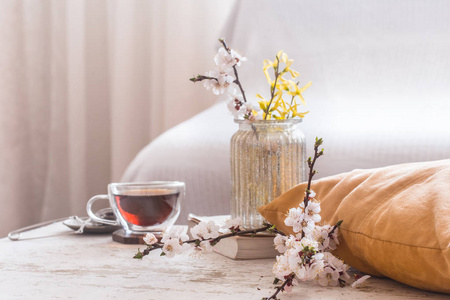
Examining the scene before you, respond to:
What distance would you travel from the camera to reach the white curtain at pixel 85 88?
8.47ft

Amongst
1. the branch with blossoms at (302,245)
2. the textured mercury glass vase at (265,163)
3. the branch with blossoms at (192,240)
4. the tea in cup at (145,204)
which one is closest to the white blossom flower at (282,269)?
the branch with blossoms at (302,245)

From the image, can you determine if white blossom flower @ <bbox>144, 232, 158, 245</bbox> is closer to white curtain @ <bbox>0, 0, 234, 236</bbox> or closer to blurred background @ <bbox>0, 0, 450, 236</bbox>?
blurred background @ <bbox>0, 0, 450, 236</bbox>

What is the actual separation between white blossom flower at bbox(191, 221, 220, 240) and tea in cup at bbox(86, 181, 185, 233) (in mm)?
200

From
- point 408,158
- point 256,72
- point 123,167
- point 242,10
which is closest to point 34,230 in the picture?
point 408,158

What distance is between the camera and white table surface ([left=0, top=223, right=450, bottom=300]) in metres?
0.60

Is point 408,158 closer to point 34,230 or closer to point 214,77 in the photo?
point 214,77

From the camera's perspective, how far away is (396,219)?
60 centimetres

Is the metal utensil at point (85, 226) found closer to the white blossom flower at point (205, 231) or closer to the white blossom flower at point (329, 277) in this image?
the white blossom flower at point (205, 231)

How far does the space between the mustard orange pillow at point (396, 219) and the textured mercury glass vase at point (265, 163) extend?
109 millimetres

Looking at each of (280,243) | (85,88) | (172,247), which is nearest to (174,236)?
(172,247)

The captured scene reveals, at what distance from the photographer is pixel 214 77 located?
0.85 meters

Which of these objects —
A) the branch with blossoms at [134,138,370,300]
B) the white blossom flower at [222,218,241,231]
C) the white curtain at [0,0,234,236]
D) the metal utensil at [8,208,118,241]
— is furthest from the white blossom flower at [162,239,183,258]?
the white curtain at [0,0,234,236]

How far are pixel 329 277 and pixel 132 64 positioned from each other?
2.14 meters

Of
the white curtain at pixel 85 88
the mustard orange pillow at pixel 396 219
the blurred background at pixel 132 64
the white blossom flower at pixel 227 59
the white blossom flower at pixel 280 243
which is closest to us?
the mustard orange pillow at pixel 396 219
